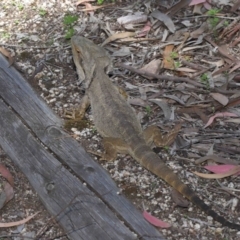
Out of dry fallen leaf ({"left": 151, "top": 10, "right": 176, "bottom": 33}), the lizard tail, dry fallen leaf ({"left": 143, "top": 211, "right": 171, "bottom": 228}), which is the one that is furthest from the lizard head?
dry fallen leaf ({"left": 143, "top": 211, "right": 171, "bottom": 228})

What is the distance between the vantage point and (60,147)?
4.40 m

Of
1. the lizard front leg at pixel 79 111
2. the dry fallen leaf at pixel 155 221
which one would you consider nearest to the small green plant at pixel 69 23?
the lizard front leg at pixel 79 111

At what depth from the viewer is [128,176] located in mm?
4242

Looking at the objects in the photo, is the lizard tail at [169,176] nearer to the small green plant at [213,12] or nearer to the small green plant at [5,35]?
the small green plant at [213,12]

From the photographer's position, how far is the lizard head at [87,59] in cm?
505

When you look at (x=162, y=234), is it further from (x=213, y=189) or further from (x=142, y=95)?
(x=142, y=95)

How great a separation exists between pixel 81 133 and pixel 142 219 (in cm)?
117

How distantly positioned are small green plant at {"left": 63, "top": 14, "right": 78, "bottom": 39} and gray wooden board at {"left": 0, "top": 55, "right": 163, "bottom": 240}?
0.72 metres

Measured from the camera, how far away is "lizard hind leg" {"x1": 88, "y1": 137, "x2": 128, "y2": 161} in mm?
4383

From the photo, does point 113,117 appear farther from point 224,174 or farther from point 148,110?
point 224,174

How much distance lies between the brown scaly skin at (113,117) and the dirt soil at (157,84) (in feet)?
0.34

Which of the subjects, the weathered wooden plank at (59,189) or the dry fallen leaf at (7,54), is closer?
the weathered wooden plank at (59,189)

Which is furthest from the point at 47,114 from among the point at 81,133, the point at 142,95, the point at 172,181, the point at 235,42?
the point at 235,42

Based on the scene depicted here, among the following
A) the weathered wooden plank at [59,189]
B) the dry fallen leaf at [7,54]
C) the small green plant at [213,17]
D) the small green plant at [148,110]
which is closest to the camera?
the weathered wooden plank at [59,189]
